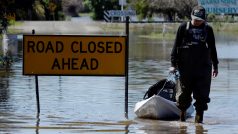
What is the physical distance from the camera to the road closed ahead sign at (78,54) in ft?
43.2

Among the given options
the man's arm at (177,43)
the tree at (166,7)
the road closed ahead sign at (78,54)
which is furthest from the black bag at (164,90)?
the tree at (166,7)

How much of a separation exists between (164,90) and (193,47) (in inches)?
70.0

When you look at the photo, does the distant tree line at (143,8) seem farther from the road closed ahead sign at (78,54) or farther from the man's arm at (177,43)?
the man's arm at (177,43)

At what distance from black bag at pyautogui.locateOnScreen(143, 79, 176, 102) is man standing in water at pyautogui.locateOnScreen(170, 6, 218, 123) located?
1.30 m

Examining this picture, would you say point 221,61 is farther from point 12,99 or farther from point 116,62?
point 116,62

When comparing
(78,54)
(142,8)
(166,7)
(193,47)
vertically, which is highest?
(193,47)

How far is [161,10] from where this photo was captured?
222ft

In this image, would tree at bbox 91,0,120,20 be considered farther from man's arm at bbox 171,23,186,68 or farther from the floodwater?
man's arm at bbox 171,23,186,68

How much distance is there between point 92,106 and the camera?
50.7ft

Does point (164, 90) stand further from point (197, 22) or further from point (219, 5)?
point (219, 5)

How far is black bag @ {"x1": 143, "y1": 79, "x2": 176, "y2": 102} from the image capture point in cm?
1407

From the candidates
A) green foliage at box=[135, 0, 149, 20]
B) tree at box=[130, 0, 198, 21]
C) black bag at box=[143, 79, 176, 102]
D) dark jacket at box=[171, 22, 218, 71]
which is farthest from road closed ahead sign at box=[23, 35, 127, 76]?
green foliage at box=[135, 0, 149, 20]

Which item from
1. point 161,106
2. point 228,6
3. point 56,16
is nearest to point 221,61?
point 161,106

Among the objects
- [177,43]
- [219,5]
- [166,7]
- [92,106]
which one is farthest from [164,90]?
[166,7]
